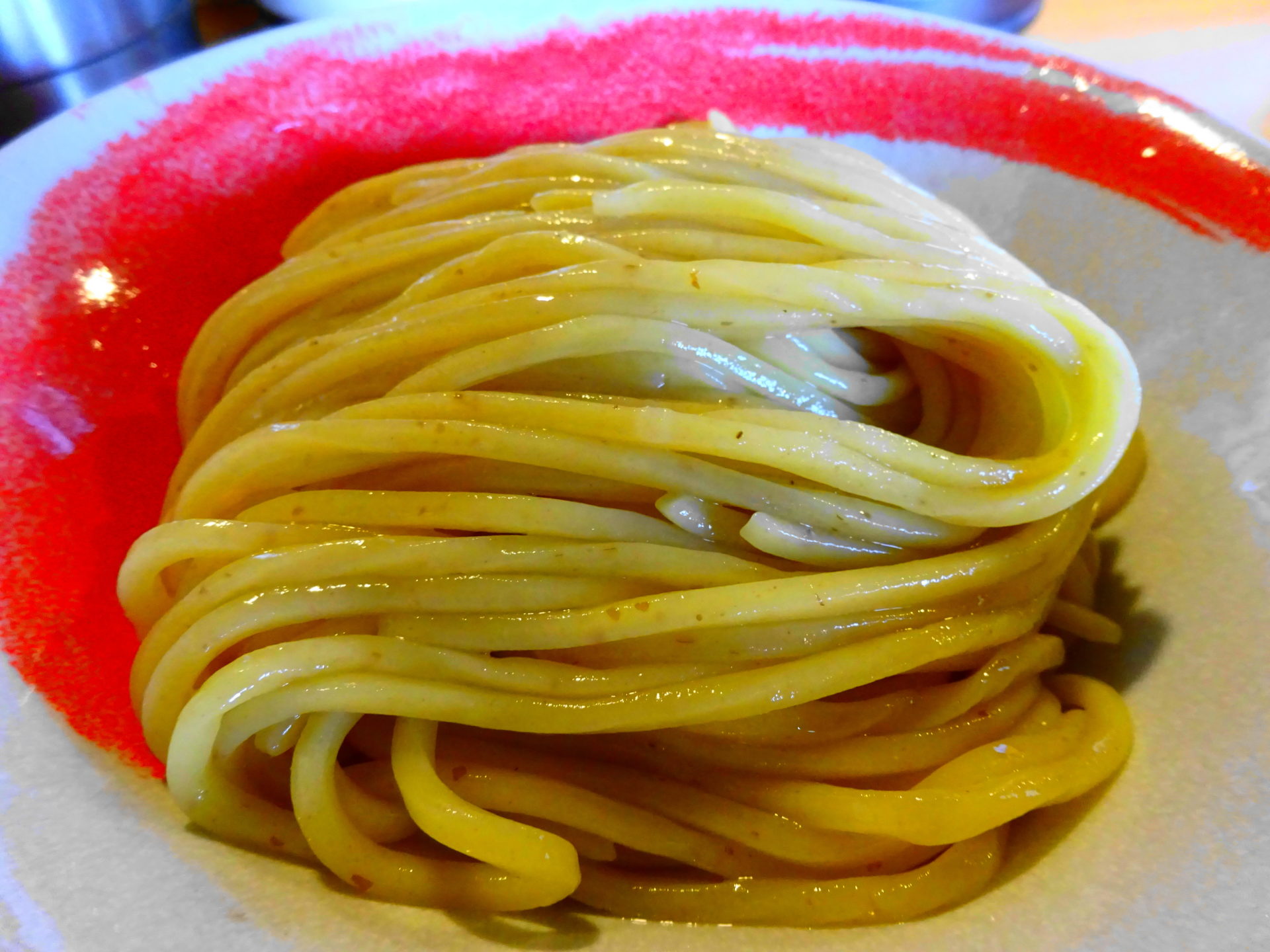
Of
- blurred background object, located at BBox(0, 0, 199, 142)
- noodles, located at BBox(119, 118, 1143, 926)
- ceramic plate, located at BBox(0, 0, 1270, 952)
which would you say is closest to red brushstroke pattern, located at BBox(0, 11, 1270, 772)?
ceramic plate, located at BBox(0, 0, 1270, 952)

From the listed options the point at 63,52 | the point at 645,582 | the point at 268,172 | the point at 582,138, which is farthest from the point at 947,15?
the point at 63,52

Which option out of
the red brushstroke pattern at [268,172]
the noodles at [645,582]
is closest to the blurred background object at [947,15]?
the red brushstroke pattern at [268,172]

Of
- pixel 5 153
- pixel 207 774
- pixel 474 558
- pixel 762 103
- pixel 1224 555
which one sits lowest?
pixel 1224 555

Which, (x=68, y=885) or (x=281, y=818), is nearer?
(x=68, y=885)

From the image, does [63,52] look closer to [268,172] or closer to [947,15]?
[268,172]

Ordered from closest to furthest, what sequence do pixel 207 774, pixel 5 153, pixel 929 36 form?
pixel 207 774, pixel 5 153, pixel 929 36

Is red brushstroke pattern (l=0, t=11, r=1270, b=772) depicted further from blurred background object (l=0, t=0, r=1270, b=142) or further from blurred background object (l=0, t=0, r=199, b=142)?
blurred background object (l=0, t=0, r=199, b=142)

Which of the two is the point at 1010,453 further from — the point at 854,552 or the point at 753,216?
the point at 753,216

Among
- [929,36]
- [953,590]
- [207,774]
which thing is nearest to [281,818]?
[207,774]
